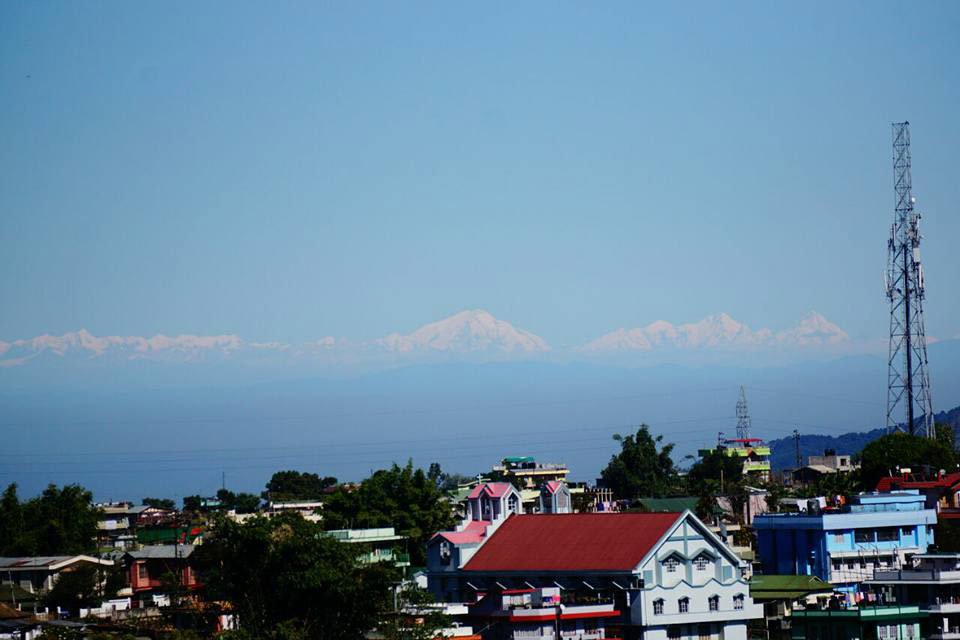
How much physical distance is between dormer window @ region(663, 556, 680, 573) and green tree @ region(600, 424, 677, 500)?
7603cm

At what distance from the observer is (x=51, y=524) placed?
118 metres

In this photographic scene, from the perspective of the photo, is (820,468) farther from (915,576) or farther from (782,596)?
(915,576)

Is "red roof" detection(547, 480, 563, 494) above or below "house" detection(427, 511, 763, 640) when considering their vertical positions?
above

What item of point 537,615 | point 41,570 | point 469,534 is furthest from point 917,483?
point 41,570

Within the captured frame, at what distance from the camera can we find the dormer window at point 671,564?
81.9 metres

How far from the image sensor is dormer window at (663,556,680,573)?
269 feet

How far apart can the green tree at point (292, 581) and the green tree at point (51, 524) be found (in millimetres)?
43073

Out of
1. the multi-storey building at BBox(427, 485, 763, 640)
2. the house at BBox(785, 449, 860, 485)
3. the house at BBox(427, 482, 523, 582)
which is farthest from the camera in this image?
the house at BBox(785, 449, 860, 485)

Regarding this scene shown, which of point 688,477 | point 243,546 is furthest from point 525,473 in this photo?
point 243,546

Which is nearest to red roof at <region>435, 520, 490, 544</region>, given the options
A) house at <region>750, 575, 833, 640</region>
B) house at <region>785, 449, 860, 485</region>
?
house at <region>750, 575, 833, 640</region>

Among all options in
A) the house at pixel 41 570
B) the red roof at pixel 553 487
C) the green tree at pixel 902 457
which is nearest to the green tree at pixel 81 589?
the house at pixel 41 570

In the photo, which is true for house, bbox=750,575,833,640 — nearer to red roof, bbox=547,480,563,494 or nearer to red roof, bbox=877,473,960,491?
red roof, bbox=547,480,563,494

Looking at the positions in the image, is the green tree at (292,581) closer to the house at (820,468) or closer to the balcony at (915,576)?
the balcony at (915,576)

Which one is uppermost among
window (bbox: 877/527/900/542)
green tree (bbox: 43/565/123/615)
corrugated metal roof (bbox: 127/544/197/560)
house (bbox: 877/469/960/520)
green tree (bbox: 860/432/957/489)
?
green tree (bbox: 860/432/957/489)
